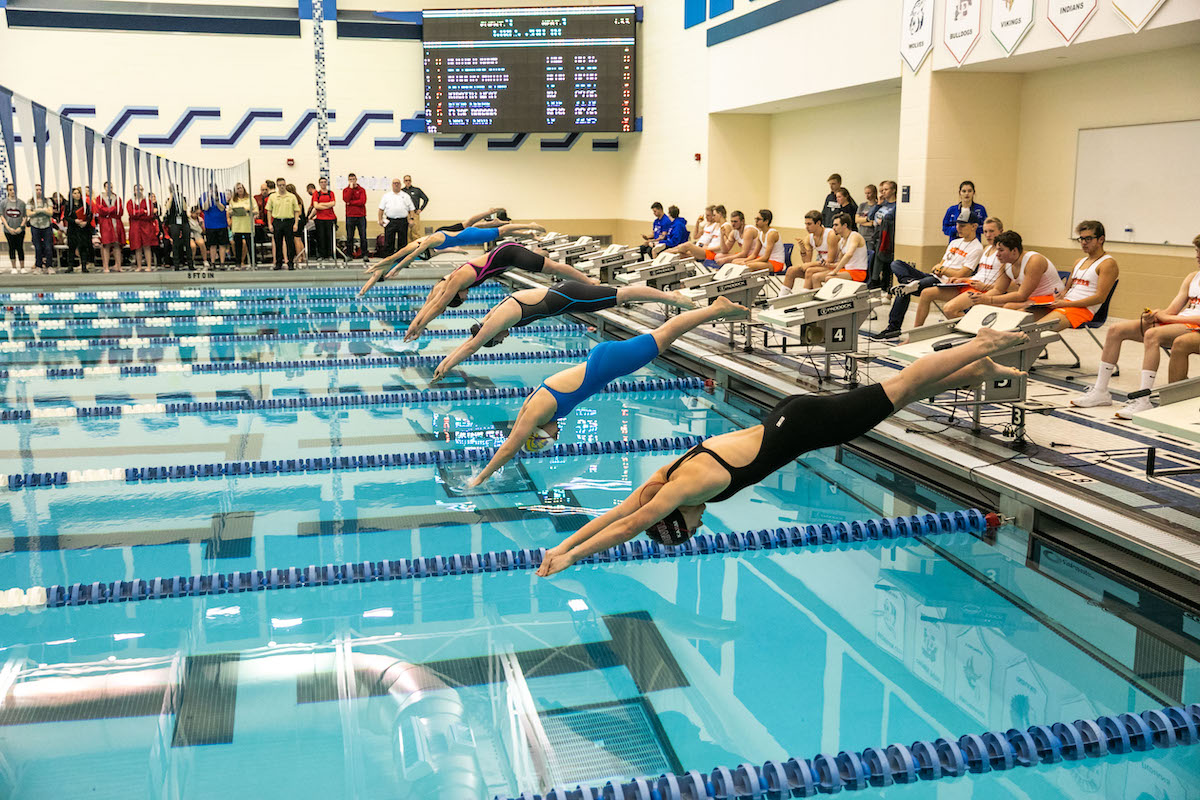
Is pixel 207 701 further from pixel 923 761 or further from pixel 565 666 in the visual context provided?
pixel 923 761

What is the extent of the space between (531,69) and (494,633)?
15186 millimetres

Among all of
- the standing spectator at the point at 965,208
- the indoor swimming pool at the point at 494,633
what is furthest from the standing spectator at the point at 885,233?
the indoor swimming pool at the point at 494,633

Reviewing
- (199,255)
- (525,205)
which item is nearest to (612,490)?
(199,255)

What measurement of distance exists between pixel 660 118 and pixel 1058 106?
855 cm

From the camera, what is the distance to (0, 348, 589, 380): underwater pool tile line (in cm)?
787

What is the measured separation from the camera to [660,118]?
55.5 ft

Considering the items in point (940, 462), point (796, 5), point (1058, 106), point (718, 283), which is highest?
point (796, 5)

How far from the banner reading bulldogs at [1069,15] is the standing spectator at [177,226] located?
11.4 meters

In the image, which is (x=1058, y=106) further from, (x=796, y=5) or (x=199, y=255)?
(x=199, y=255)

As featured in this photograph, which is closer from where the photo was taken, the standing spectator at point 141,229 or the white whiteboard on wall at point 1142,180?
the white whiteboard on wall at point 1142,180

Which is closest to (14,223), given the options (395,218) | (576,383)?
(395,218)

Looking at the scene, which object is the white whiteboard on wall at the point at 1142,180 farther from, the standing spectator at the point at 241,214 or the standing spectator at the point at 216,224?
the standing spectator at the point at 216,224

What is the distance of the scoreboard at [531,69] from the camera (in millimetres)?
17000

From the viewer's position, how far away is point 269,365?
8.12m
